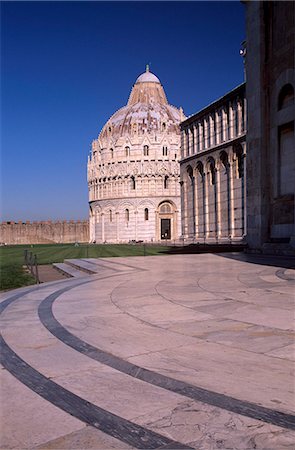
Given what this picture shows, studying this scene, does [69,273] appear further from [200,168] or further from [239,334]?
[200,168]

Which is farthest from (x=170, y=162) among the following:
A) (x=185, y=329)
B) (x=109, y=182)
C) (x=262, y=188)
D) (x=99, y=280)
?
(x=185, y=329)

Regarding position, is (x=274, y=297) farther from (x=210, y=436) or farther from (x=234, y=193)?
(x=234, y=193)

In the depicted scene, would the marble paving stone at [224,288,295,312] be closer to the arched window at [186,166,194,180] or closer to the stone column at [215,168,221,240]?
the stone column at [215,168,221,240]

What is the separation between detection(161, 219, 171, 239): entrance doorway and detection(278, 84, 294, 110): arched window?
75.2 meters

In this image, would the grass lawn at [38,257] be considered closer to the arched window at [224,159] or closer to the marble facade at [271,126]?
the arched window at [224,159]

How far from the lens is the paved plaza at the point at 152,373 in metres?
2.81

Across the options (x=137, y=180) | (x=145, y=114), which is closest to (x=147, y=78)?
(x=145, y=114)

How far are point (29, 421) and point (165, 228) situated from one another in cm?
9014

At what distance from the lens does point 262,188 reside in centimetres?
1780

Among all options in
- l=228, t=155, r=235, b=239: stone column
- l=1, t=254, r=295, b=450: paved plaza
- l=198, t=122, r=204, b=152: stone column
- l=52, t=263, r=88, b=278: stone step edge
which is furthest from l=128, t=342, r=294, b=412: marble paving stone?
l=198, t=122, r=204, b=152: stone column

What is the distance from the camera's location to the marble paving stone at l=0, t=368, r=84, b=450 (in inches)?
110

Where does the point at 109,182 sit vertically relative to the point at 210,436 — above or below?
above

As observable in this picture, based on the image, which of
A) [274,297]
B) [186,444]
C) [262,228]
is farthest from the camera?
[262,228]

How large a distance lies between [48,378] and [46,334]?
1795 millimetres
